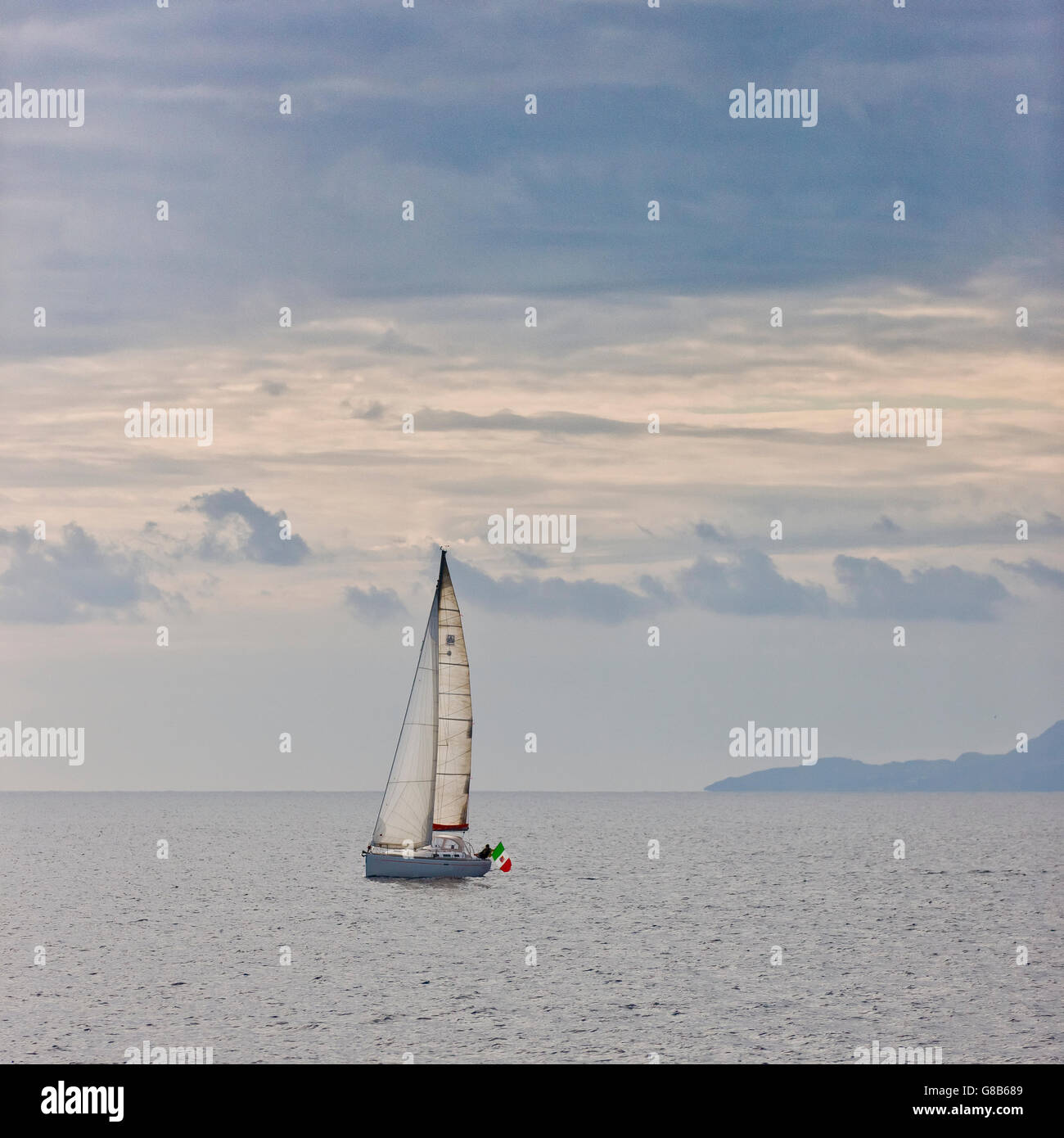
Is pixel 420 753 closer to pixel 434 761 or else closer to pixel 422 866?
pixel 434 761

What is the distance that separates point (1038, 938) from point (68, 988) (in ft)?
173

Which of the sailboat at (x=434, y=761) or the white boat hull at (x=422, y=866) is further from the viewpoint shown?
the white boat hull at (x=422, y=866)

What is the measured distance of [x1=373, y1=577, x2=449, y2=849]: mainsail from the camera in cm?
8300

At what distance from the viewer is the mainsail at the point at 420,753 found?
83.0m

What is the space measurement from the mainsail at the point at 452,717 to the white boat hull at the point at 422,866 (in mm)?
2821

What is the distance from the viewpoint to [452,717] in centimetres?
8394

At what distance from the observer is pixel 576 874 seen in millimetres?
124875
